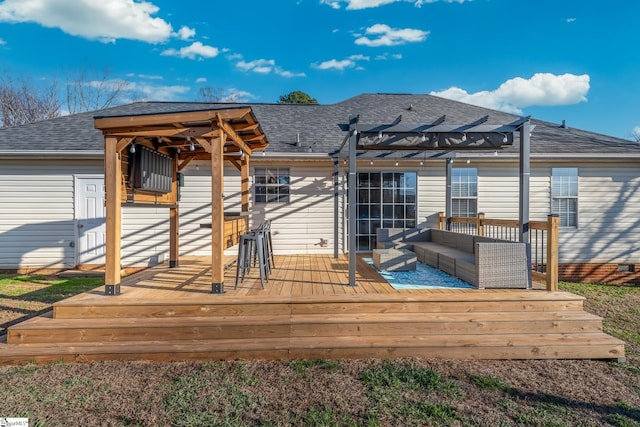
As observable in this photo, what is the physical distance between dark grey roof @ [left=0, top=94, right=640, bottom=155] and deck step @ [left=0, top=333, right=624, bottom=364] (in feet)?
15.7

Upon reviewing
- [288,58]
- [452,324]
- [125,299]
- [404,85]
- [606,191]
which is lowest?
[452,324]

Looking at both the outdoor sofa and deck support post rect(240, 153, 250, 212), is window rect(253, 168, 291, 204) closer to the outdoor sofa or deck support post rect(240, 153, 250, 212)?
deck support post rect(240, 153, 250, 212)

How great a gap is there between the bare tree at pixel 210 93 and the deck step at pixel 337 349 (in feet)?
84.9

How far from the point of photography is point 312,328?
3.68 metres

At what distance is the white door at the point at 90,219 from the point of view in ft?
24.3

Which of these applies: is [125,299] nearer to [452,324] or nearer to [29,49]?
[452,324]

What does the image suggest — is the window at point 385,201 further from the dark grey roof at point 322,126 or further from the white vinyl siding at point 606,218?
the white vinyl siding at point 606,218

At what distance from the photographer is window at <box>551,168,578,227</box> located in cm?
773

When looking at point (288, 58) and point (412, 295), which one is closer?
point (412, 295)

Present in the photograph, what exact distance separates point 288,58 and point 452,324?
61.5ft

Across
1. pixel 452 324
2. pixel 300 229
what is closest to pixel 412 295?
pixel 452 324

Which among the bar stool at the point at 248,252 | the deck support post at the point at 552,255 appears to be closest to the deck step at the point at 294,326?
the deck support post at the point at 552,255

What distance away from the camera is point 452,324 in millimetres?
3729

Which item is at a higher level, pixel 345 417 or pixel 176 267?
pixel 176 267
